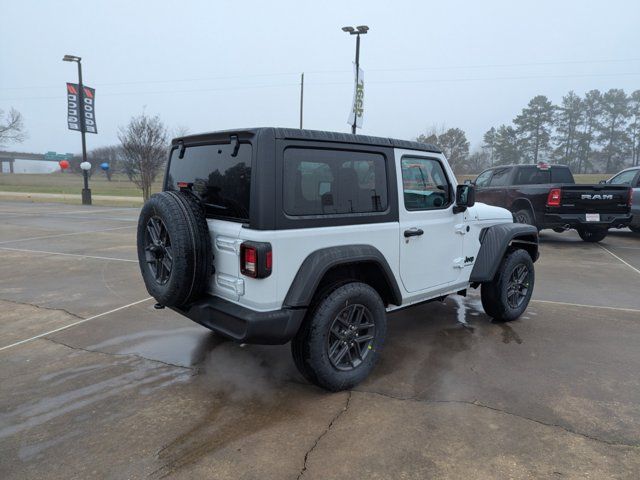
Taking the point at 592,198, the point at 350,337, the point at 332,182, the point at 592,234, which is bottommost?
the point at 350,337

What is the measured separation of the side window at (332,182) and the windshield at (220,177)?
0.94 ft

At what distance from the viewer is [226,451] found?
2518 millimetres

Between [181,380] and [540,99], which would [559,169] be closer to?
[181,380]

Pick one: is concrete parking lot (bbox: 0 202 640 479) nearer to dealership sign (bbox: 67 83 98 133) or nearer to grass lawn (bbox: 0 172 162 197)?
dealership sign (bbox: 67 83 98 133)

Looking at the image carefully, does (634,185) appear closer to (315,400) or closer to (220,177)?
(315,400)

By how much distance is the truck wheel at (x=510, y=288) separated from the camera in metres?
4.57

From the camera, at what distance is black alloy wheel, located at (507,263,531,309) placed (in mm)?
4742

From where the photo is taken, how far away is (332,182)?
314 centimetres

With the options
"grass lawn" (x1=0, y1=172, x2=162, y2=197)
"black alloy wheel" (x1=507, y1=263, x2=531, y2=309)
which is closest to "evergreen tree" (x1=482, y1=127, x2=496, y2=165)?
"grass lawn" (x1=0, y1=172, x2=162, y2=197)

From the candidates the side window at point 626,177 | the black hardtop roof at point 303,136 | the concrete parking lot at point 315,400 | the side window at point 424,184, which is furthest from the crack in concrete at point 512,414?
the side window at point 626,177

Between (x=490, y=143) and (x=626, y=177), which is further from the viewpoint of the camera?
(x=490, y=143)

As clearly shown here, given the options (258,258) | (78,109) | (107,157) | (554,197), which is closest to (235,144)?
(258,258)

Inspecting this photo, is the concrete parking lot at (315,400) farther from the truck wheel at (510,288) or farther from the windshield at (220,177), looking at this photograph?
the windshield at (220,177)

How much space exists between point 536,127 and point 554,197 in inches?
1846
